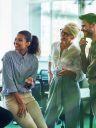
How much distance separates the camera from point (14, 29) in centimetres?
587

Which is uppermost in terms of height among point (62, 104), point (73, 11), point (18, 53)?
point (73, 11)

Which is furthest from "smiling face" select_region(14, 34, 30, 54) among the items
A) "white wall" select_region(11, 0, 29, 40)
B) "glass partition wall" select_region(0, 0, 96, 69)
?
"white wall" select_region(11, 0, 29, 40)

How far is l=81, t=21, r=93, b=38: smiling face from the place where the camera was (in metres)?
2.67

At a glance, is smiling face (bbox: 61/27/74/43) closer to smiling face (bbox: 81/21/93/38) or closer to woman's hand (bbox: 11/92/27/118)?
smiling face (bbox: 81/21/93/38)

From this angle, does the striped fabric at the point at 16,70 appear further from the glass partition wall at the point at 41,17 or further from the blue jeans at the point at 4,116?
the glass partition wall at the point at 41,17

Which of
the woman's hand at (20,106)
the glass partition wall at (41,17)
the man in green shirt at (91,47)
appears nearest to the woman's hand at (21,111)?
the woman's hand at (20,106)

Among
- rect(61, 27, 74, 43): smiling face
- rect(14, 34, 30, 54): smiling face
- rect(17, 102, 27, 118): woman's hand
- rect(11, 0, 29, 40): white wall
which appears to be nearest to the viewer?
rect(17, 102, 27, 118): woman's hand

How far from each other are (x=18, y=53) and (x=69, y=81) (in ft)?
2.03

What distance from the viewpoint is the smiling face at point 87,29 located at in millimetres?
2670

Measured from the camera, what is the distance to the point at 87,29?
2.68 m

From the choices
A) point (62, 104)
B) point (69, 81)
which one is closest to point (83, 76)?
point (69, 81)

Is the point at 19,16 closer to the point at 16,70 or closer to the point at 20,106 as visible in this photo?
the point at 16,70

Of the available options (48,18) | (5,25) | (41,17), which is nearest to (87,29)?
(5,25)

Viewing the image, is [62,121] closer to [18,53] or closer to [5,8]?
[18,53]
